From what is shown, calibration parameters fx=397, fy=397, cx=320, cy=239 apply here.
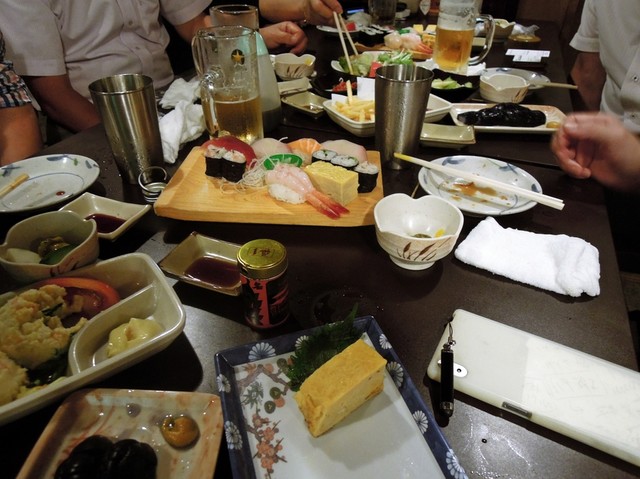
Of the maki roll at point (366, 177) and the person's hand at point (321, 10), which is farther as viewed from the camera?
the person's hand at point (321, 10)

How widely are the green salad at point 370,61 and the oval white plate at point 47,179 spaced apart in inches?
71.2

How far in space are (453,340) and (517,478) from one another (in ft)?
1.05

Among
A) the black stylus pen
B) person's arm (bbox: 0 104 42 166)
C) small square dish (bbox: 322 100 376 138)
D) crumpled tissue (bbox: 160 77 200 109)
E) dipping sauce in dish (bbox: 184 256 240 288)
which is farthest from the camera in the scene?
crumpled tissue (bbox: 160 77 200 109)

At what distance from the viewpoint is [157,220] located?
5.12 feet

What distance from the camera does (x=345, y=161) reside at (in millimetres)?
1693

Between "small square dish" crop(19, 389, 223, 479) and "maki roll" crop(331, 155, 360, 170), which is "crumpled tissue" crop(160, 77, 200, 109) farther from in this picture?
"small square dish" crop(19, 389, 223, 479)

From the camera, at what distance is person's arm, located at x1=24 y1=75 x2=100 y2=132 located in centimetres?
258

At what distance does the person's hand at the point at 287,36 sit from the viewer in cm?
320

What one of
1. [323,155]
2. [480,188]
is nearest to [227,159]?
[323,155]

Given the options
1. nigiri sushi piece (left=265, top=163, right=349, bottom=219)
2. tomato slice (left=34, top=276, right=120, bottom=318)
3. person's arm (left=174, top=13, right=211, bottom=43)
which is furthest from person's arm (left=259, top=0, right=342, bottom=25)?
tomato slice (left=34, top=276, right=120, bottom=318)

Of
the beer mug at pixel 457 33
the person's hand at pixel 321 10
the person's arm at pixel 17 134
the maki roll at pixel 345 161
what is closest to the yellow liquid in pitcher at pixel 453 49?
the beer mug at pixel 457 33

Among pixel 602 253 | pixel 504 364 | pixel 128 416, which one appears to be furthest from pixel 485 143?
pixel 128 416

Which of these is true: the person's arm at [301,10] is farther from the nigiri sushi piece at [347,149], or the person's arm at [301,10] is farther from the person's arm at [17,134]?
the person's arm at [17,134]

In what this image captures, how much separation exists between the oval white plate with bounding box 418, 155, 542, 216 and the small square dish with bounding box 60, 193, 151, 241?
1.14 m
